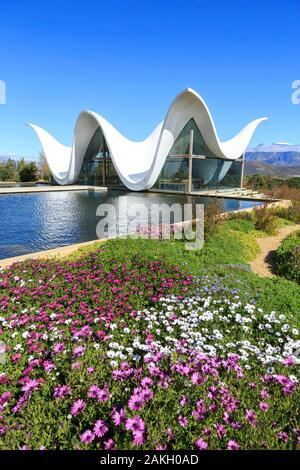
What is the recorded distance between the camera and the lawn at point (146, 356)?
5.72 feet

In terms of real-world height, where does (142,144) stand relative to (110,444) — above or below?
above

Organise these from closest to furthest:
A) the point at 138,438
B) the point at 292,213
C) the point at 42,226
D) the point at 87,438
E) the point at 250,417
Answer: the point at 138,438, the point at 87,438, the point at 250,417, the point at 42,226, the point at 292,213

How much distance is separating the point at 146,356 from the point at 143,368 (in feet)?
0.32

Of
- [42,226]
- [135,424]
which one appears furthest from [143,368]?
[42,226]

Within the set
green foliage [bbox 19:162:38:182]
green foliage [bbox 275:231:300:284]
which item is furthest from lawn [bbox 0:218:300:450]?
green foliage [bbox 19:162:38:182]

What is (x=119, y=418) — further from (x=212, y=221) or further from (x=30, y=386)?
(x=212, y=221)

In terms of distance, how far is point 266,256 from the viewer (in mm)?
6918

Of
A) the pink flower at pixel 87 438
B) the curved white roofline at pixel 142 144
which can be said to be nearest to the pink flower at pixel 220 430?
the pink flower at pixel 87 438

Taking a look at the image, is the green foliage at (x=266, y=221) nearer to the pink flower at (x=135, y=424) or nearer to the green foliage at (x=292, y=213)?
the green foliage at (x=292, y=213)

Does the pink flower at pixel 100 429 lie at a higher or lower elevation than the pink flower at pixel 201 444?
higher

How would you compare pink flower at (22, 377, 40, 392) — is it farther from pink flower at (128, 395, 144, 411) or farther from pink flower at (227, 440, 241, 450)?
pink flower at (227, 440, 241, 450)

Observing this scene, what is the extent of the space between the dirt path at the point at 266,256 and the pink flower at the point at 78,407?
4596 millimetres

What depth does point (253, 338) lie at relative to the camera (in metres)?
3.16
